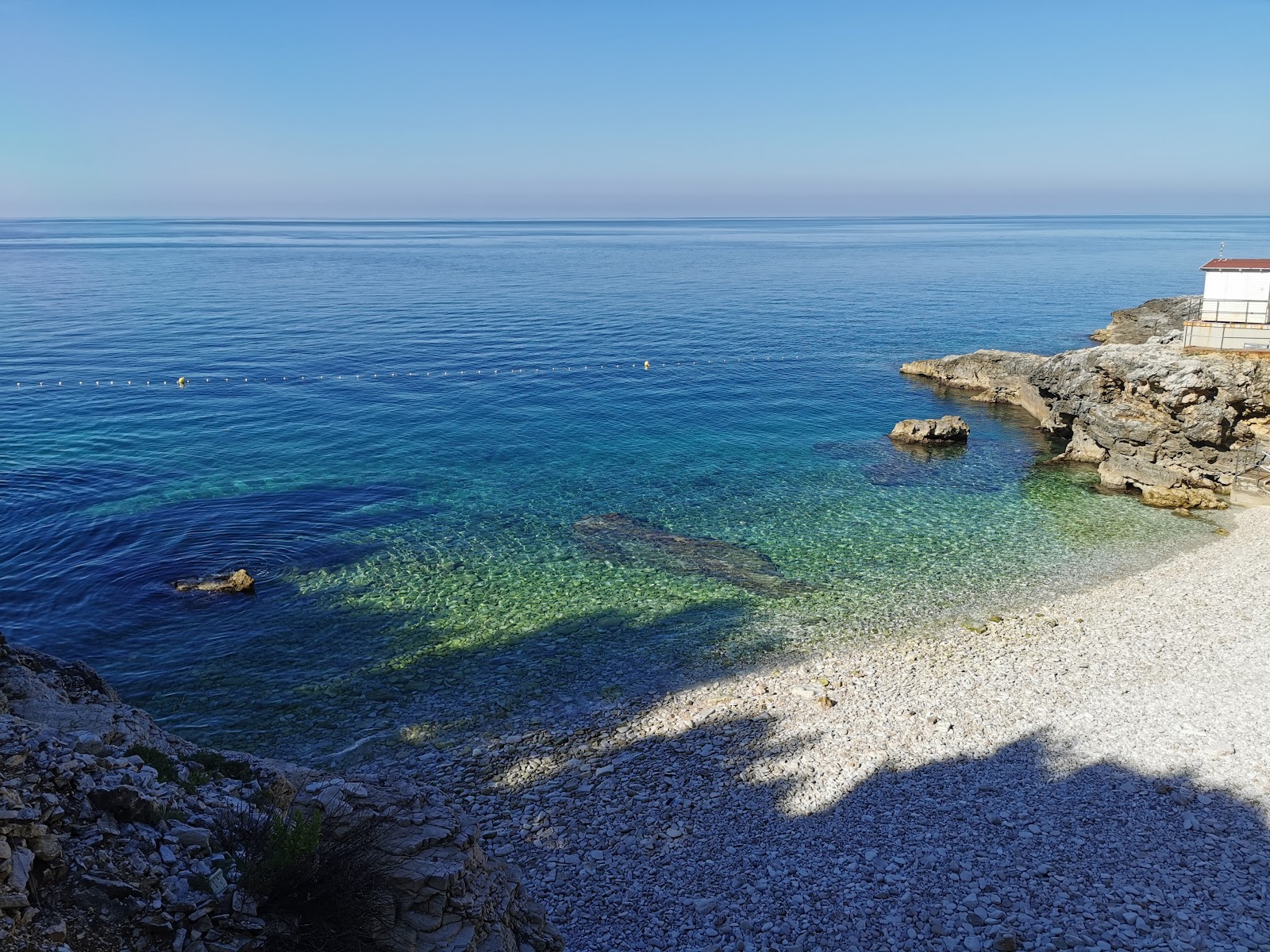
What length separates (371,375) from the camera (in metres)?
56.8

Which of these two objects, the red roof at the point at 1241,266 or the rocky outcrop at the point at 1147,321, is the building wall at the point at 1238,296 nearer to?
the red roof at the point at 1241,266

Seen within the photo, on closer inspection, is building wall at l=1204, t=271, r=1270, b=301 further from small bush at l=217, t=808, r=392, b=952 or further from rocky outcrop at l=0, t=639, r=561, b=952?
small bush at l=217, t=808, r=392, b=952

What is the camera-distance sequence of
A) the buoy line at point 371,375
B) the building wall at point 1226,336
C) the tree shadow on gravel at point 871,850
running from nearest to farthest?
the tree shadow on gravel at point 871,850, the building wall at point 1226,336, the buoy line at point 371,375

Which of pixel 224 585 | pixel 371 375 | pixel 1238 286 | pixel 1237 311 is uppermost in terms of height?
pixel 1238 286

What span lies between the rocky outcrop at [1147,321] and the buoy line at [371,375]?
24.8 m

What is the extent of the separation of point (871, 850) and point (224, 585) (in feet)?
67.0

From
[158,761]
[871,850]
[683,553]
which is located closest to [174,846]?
[158,761]

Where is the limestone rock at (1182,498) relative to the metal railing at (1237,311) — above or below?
below

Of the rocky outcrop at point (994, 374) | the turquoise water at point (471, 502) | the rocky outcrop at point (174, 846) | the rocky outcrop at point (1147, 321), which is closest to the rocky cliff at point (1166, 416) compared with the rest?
the turquoise water at point (471, 502)

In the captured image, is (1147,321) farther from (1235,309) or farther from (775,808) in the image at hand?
(775,808)

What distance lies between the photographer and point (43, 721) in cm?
1245

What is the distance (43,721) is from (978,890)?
47.6 ft

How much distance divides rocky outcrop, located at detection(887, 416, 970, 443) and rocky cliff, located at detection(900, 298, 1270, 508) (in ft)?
15.9

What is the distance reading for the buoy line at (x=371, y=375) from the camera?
5212cm
